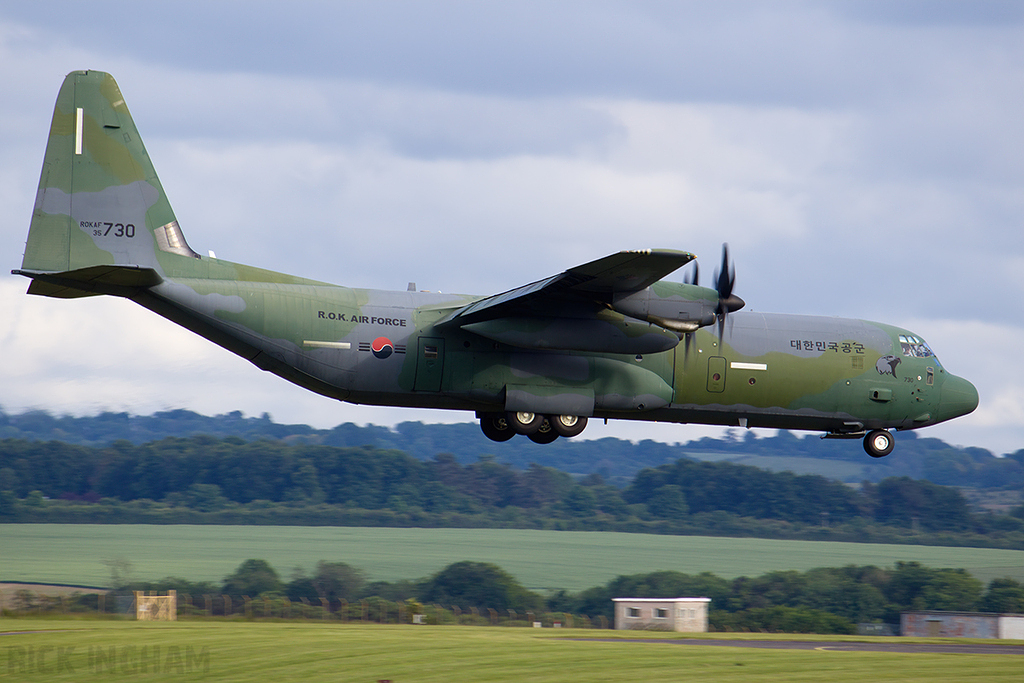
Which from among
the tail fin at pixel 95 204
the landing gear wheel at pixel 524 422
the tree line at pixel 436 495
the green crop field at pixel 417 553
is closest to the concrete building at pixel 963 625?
the green crop field at pixel 417 553

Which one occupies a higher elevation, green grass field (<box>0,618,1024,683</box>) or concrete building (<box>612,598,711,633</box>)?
green grass field (<box>0,618,1024,683</box>)

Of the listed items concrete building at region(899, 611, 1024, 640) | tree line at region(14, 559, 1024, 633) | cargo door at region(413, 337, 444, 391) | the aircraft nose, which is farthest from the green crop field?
cargo door at region(413, 337, 444, 391)

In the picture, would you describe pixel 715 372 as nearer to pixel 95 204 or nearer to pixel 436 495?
pixel 95 204

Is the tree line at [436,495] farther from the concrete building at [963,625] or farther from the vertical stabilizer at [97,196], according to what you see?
the vertical stabilizer at [97,196]

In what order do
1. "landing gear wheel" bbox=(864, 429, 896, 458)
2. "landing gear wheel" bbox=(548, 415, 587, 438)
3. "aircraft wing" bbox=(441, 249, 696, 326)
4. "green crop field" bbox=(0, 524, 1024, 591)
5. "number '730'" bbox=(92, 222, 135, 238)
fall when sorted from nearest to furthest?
1. "aircraft wing" bbox=(441, 249, 696, 326)
2. "number '730'" bbox=(92, 222, 135, 238)
3. "landing gear wheel" bbox=(548, 415, 587, 438)
4. "landing gear wheel" bbox=(864, 429, 896, 458)
5. "green crop field" bbox=(0, 524, 1024, 591)

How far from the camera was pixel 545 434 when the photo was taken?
29.3 metres

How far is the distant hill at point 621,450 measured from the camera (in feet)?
495

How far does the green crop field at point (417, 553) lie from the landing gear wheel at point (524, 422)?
57.6 metres

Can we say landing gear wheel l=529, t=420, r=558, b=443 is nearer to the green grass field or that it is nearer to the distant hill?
the green grass field

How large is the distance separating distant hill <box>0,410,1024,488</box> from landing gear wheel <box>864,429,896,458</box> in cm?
11022

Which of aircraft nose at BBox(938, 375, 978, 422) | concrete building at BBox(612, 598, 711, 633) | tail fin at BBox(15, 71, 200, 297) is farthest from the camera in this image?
concrete building at BBox(612, 598, 711, 633)

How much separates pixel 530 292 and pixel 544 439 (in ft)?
16.4

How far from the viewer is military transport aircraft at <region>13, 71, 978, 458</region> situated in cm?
2645

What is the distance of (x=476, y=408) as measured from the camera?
29.5m
